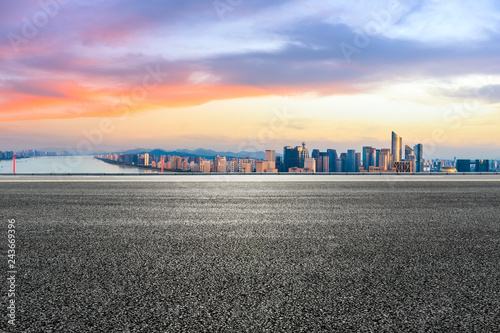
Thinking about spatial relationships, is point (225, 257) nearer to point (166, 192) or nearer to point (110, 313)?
point (110, 313)

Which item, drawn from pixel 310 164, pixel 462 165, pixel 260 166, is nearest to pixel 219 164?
pixel 260 166

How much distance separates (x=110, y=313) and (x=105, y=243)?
281 centimetres

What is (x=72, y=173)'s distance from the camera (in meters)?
22.2

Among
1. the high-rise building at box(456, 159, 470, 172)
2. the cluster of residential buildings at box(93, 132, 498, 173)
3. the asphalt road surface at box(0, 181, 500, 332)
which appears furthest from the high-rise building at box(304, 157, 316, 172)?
the asphalt road surface at box(0, 181, 500, 332)

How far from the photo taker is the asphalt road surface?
126 inches

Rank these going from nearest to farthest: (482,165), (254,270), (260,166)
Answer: (254,270), (260,166), (482,165)

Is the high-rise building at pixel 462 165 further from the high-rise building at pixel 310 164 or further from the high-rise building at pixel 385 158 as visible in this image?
the high-rise building at pixel 310 164

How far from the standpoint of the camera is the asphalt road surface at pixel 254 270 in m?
3.19

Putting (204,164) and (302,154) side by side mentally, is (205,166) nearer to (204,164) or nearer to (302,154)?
(204,164)

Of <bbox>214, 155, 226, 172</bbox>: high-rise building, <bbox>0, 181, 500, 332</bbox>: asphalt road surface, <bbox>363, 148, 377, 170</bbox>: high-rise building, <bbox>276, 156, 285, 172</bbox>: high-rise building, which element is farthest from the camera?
<bbox>363, 148, 377, 170</bbox>: high-rise building

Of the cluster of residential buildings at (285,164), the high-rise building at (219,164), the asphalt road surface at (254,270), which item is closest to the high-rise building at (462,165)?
the cluster of residential buildings at (285,164)

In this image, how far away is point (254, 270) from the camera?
450cm

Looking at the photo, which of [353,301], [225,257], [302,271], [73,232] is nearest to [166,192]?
[73,232]

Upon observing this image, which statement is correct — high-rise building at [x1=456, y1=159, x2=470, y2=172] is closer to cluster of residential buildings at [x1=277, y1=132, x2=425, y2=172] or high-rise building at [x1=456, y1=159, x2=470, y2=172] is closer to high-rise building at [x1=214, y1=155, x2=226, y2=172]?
cluster of residential buildings at [x1=277, y1=132, x2=425, y2=172]
